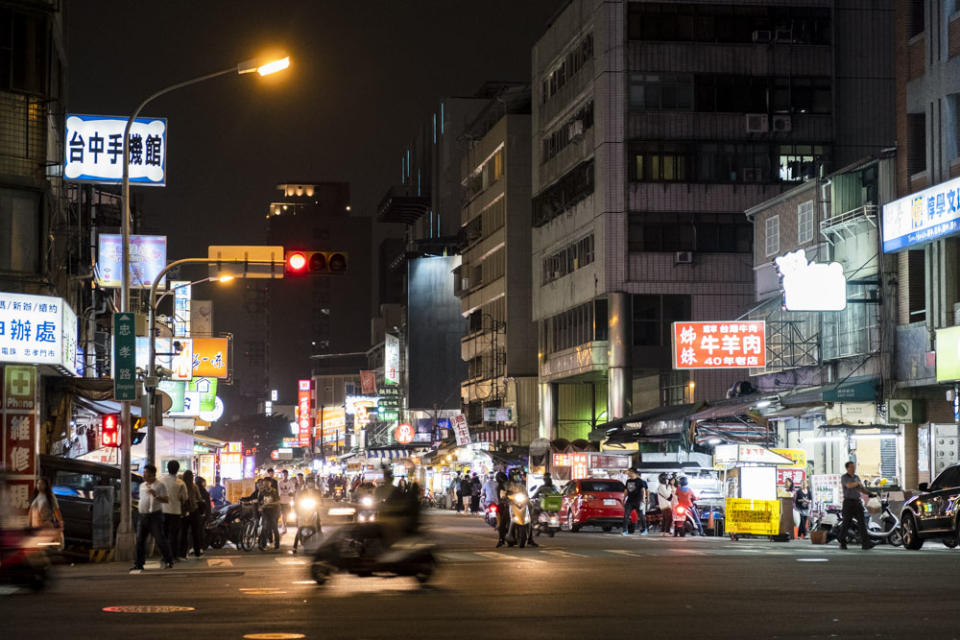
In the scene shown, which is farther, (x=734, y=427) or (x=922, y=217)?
(x=734, y=427)

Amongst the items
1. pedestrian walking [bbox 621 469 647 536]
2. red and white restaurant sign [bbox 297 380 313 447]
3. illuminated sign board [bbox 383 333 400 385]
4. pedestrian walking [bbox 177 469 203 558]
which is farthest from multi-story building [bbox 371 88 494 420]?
pedestrian walking [bbox 177 469 203 558]

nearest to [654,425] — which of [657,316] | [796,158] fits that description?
[657,316]

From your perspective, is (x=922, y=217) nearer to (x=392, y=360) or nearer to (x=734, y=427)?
A: (x=734, y=427)

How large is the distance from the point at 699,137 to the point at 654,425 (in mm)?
19903

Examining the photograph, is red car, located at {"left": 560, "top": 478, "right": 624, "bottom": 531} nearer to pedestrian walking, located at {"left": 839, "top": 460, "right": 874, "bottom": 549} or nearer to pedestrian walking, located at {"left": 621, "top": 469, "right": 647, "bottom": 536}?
pedestrian walking, located at {"left": 621, "top": 469, "right": 647, "bottom": 536}

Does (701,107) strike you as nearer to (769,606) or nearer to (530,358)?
(530,358)

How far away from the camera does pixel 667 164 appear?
65688 mm

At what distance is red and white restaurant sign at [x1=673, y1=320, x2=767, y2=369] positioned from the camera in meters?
47.1

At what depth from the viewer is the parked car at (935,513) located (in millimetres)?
27641

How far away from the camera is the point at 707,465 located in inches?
1998

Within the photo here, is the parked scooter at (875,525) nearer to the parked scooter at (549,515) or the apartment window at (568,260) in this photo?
the parked scooter at (549,515)

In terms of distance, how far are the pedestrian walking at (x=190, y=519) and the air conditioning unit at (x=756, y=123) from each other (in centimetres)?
4071

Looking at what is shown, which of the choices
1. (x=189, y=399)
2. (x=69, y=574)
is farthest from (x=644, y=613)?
(x=189, y=399)

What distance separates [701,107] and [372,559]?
159ft
